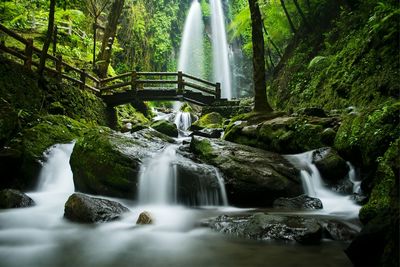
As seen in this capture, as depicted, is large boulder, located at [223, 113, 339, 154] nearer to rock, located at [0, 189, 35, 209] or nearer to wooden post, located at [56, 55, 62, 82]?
rock, located at [0, 189, 35, 209]

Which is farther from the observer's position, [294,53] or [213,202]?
[294,53]

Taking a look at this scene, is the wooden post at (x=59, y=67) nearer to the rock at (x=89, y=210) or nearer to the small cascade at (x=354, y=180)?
the rock at (x=89, y=210)

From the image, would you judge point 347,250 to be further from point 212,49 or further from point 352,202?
point 212,49

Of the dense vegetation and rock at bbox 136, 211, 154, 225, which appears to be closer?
rock at bbox 136, 211, 154, 225

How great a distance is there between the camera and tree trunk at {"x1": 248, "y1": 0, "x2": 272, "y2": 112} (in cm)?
921

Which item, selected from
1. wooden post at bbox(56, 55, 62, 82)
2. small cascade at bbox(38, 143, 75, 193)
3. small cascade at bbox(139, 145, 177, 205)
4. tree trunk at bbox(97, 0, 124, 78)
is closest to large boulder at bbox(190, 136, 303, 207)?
small cascade at bbox(139, 145, 177, 205)

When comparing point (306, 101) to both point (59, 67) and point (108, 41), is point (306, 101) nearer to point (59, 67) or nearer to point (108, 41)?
point (59, 67)

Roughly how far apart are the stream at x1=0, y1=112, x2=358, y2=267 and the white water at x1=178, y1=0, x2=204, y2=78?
2210 centimetres

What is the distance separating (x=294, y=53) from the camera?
13664 millimetres

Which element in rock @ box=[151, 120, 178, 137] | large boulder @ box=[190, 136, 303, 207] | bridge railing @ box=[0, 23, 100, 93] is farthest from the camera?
rock @ box=[151, 120, 178, 137]

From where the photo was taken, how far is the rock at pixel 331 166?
20.9ft

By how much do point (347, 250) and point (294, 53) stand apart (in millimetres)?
11528

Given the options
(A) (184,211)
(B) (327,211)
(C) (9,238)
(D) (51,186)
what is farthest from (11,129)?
(B) (327,211)

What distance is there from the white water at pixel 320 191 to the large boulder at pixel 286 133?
350 mm
